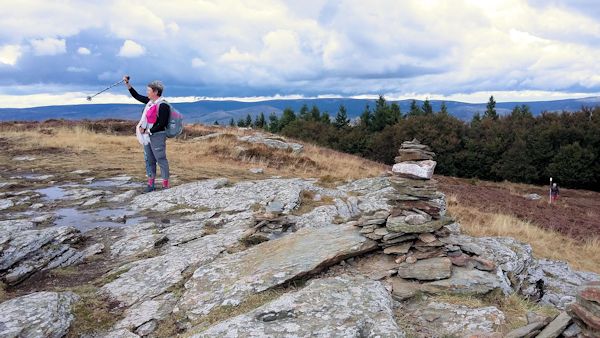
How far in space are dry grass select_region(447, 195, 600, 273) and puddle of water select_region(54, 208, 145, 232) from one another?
10057 millimetres

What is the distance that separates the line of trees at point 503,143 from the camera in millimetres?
62531

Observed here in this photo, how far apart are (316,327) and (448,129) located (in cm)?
7736

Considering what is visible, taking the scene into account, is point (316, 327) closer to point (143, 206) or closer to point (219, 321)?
point (219, 321)

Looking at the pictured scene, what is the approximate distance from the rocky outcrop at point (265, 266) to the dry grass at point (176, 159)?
831 cm

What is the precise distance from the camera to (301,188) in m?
13.5

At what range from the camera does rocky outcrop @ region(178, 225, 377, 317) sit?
654cm

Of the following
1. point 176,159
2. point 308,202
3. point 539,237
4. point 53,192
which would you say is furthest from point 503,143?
point 53,192

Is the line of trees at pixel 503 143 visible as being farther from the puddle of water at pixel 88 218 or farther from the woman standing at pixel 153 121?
the puddle of water at pixel 88 218

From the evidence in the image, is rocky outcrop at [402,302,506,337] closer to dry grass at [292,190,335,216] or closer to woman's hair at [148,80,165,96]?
dry grass at [292,190,335,216]

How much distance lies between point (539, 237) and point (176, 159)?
1639 cm

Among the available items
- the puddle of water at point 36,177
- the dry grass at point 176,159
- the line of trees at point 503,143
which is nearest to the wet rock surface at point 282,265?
the puddle of water at point 36,177

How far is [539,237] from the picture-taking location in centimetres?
1712

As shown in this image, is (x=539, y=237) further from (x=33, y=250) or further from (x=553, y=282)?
(x=33, y=250)

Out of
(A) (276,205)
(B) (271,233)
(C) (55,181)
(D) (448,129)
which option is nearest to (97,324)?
(B) (271,233)
